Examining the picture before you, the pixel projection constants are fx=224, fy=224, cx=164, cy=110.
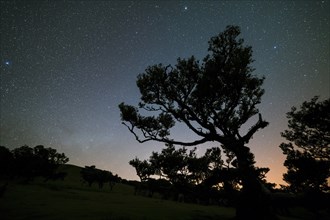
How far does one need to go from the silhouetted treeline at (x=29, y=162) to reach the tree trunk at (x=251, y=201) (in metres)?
77.1

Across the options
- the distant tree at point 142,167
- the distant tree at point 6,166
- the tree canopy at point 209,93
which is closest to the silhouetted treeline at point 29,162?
the distant tree at point 6,166

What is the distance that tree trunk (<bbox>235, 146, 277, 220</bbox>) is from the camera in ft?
54.3

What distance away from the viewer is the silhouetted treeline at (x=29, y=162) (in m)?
77.0

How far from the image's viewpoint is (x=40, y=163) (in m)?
80.8

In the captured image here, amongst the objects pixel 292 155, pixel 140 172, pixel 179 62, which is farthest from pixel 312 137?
pixel 140 172

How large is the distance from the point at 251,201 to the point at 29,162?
83441 millimetres

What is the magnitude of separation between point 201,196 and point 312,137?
21886mm

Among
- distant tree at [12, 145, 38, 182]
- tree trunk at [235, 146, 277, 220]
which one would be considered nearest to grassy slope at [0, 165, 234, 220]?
tree trunk at [235, 146, 277, 220]

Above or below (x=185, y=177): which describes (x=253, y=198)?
below

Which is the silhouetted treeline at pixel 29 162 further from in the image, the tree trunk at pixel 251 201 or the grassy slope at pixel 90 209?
the tree trunk at pixel 251 201

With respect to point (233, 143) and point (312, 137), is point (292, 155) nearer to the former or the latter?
point (312, 137)

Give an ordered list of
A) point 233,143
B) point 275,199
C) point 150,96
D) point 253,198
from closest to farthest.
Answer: point 275,199
point 253,198
point 233,143
point 150,96

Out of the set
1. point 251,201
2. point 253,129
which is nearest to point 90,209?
point 251,201

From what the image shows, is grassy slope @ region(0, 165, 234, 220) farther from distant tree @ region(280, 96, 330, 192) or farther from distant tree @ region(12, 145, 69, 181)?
distant tree @ region(12, 145, 69, 181)
